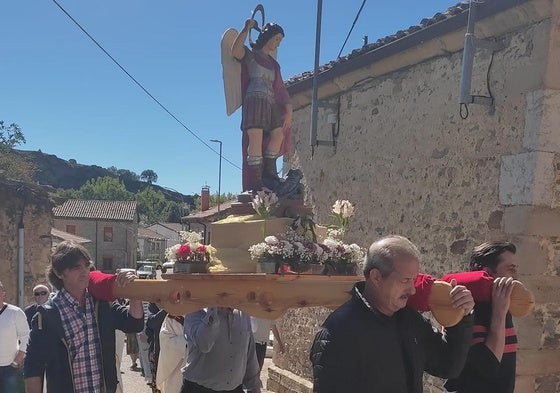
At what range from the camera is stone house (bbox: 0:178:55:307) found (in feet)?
33.7

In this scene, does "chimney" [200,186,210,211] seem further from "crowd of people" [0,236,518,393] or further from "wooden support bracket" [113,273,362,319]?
"wooden support bracket" [113,273,362,319]

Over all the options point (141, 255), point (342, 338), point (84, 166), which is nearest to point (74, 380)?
point (342, 338)

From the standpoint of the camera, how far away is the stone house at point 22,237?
10.3 m

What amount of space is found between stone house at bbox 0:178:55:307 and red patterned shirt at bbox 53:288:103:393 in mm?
8027

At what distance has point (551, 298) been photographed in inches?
197

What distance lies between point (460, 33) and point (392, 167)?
1.82 metres

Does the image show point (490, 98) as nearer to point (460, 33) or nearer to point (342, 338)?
point (460, 33)

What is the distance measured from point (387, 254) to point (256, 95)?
2.65 metres

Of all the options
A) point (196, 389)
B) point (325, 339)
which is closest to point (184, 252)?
point (196, 389)

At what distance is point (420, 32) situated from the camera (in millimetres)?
6109

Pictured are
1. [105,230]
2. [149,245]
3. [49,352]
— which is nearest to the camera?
[49,352]

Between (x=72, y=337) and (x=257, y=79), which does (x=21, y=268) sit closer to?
(x=257, y=79)

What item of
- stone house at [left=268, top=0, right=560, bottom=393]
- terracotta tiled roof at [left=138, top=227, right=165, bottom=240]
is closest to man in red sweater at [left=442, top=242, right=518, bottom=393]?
stone house at [left=268, top=0, right=560, bottom=393]

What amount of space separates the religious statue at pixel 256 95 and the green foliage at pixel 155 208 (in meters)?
88.7
